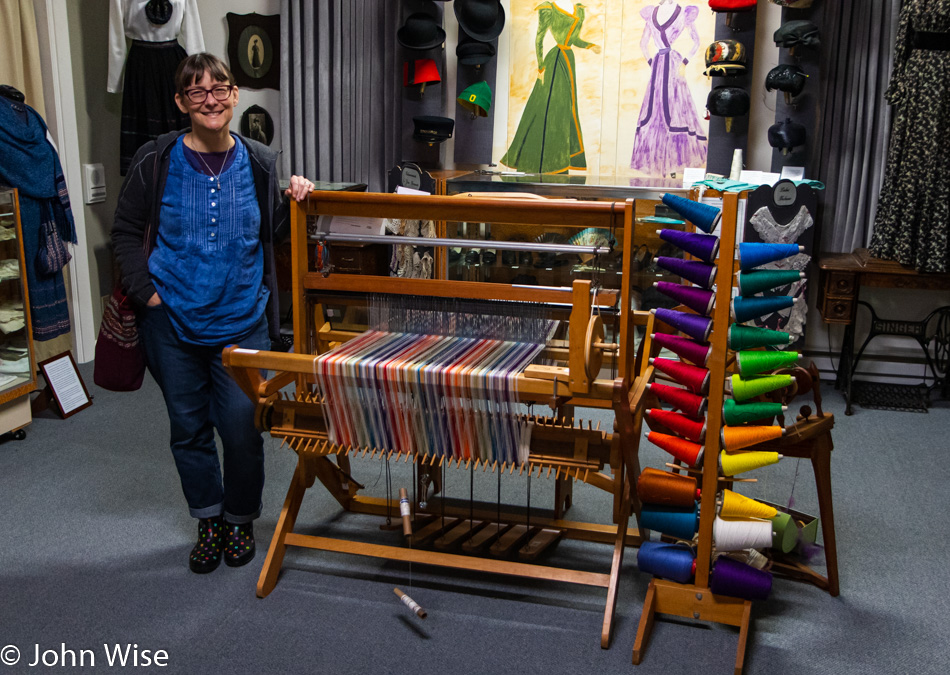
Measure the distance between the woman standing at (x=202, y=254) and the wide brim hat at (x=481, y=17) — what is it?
8.09 ft

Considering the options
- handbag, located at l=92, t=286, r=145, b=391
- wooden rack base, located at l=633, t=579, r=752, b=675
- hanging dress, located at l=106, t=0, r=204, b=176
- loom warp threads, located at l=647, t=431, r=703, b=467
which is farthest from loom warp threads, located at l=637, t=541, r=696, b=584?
hanging dress, located at l=106, t=0, r=204, b=176

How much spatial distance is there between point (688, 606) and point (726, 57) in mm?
2977

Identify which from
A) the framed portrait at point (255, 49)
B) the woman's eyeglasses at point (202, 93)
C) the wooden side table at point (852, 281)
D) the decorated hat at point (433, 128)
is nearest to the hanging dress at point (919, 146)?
the wooden side table at point (852, 281)

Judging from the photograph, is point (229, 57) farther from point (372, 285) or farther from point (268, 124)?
point (372, 285)

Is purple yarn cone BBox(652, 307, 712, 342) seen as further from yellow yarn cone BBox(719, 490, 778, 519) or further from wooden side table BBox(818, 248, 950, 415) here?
wooden side table BBox(818, 248, 950, 415)

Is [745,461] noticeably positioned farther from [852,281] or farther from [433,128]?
[433,128]

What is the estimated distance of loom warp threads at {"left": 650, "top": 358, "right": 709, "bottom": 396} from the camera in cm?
236

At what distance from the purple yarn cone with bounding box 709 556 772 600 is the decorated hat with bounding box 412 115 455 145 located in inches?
124

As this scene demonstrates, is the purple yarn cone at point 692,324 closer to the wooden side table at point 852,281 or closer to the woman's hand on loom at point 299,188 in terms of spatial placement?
the woman's hand on loom at point 299,188

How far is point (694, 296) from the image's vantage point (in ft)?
7.72

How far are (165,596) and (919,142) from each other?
3.77m

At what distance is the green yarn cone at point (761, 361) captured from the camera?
2.31m

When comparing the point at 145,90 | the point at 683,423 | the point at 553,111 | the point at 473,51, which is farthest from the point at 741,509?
the point at 145,90

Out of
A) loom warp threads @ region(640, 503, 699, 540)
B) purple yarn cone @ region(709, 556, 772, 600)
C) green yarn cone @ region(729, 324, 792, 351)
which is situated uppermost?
green yarn cone @ region(729, 324, 792, 351)
